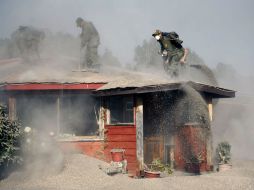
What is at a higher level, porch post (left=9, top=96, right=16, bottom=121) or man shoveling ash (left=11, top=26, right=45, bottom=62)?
man shoveling ash (left=11, top=26, right=45, bottom=62)

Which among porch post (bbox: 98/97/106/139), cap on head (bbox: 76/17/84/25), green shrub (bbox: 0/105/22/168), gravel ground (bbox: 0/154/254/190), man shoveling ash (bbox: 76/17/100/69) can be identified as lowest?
gravel ground (bbox: 0/154/254/190)

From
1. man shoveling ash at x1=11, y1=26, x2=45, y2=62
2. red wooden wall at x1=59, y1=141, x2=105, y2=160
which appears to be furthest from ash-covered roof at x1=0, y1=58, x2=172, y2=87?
man shoveling ash at x1=11, y1=26, x2=45, y2=62

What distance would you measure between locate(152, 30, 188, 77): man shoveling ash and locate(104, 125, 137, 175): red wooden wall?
3038 millimetres

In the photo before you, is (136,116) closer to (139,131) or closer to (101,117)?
(139,131)

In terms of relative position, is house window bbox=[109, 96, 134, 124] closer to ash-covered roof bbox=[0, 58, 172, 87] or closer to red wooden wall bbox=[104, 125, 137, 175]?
red wooden wall bbox=[104, 125, 137, 175]

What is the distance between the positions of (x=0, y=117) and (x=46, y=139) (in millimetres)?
1832

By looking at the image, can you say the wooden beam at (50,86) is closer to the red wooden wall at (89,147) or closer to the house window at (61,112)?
the house window at (61,112)

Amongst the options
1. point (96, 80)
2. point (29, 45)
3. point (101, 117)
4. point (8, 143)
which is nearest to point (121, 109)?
point (101, 117)

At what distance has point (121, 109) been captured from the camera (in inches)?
594

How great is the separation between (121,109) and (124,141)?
134cm

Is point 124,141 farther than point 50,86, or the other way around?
point 50,86

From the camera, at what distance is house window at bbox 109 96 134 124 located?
14.8 m

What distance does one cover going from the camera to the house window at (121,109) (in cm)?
1478

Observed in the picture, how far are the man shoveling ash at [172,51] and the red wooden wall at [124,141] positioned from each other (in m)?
3.04
